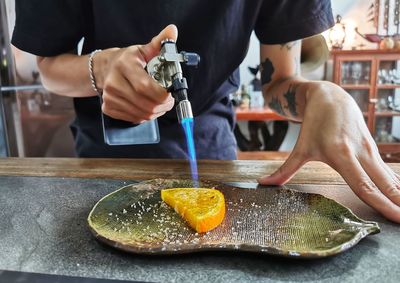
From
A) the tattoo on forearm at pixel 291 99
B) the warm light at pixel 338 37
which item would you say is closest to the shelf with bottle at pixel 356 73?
the warm light at pixel 338 37

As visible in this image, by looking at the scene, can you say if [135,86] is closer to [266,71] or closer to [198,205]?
[198,205]

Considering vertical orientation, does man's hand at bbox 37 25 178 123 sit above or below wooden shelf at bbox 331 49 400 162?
above

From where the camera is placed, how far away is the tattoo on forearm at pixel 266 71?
3.58ft

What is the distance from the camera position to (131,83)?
2.26 ft

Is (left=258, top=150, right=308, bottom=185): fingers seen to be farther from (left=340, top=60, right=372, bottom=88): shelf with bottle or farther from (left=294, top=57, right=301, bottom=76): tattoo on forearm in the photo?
(left=340, top=60, right=372, bottom=88): shelf with bottle

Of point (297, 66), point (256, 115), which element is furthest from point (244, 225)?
point (256, 115)

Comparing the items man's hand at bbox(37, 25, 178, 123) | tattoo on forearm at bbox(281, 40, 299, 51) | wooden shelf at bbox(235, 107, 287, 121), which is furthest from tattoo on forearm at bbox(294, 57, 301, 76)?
wooden shelf at bbox(235, 107, 287, 121)

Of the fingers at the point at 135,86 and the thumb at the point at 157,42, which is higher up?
the thumb at the point at 157,42

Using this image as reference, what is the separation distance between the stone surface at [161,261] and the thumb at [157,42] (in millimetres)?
280

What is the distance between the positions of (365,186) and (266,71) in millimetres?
565

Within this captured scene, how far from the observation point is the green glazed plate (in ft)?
1.59

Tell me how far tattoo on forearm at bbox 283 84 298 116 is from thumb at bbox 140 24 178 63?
0.40m

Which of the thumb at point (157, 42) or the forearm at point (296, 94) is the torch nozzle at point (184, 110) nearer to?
the thumb at point (157, 42)

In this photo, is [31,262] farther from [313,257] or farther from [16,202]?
[313,257]
